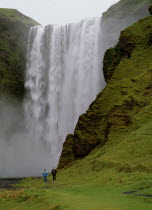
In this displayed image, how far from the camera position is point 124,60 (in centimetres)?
3434

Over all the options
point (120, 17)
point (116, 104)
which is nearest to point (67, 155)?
point (116, 104)

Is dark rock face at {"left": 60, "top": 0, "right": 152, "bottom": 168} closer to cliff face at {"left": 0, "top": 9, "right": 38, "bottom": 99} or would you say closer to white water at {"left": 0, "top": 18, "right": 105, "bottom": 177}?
white water at {"left": 0, "top": 18, "right": 105, "bottom": 177}

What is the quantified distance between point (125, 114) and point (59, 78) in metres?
31.1

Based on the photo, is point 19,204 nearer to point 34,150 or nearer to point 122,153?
point 122,153

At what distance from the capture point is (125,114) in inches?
1121

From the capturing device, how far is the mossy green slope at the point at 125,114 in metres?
23.5

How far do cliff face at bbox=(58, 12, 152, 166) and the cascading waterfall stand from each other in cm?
1494

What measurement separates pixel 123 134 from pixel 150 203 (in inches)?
639

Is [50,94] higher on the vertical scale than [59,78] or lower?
lower

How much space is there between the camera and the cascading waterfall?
52.0 meters

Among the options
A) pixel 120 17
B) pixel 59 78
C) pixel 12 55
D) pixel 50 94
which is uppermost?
pixel 120 17

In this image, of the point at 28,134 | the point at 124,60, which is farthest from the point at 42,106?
the point at 124,60

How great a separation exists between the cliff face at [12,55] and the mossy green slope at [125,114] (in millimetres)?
29903

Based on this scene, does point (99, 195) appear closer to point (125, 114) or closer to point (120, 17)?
point (125, 114)
